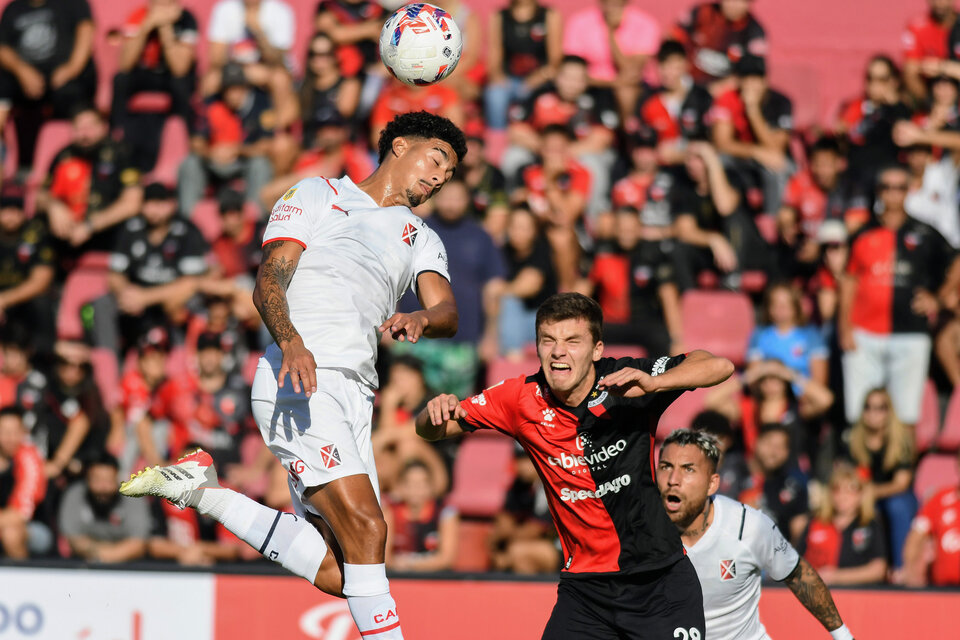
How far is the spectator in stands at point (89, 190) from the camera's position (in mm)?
10609

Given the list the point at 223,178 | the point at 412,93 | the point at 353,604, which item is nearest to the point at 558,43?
the point at 412,93

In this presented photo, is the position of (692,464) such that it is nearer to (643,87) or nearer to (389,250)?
(389,250)

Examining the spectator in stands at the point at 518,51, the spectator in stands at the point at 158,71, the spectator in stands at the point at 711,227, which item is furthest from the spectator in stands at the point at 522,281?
the spectator in stands at the point at 158,71

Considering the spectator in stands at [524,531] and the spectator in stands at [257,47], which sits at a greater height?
the spectator in stands at [257,47]

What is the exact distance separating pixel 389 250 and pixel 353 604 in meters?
1.61

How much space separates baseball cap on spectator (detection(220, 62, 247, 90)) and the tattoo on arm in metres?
5.97

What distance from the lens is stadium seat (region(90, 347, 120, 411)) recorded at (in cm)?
968

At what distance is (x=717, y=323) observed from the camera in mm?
9992

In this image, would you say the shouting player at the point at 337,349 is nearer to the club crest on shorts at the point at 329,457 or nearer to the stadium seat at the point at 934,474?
the club crest on shorts at the point at 329,457

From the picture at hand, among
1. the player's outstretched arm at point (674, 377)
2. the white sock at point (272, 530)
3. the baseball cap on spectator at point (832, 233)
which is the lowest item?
the white sock at point (272, 530)

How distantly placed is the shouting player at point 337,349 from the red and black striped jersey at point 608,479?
0.71 m

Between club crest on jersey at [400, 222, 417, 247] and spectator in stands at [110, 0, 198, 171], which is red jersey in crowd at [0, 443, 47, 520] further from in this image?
club crest on jersey at [400, 222, 417, 247]

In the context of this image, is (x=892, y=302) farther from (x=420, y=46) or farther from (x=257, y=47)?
(x=257, y=47)

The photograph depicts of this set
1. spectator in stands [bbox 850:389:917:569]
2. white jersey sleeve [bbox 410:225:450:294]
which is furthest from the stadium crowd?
white jersey sleeve [bbox 410:225:450:294]
